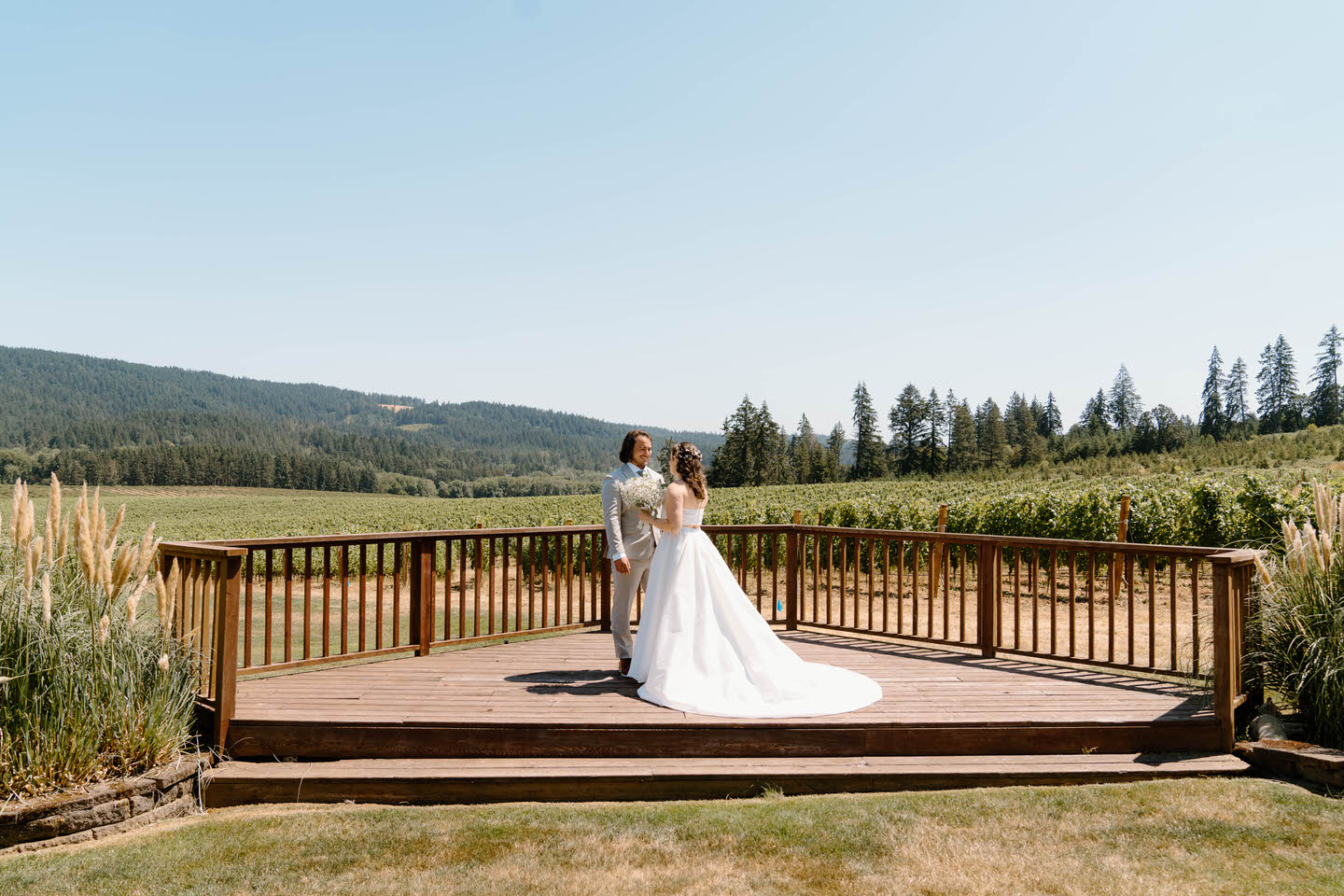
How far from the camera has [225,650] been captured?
4.99 metres

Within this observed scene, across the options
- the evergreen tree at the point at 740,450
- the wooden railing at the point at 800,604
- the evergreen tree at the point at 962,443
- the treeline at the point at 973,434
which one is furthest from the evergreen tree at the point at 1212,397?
the wooden railing at the point at 800,604

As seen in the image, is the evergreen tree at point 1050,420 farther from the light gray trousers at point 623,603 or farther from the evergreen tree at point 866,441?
the light gray trousers at point 623,603

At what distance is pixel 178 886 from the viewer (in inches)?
141

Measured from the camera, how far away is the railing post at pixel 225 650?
4953mm

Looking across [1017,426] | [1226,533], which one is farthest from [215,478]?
[1226,533]

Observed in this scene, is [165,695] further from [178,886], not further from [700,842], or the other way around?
[700,842]

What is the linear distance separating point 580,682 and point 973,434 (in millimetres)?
90497

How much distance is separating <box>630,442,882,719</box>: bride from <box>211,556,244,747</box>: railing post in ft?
8.67

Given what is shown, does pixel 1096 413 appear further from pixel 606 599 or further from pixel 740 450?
pixel 606 599

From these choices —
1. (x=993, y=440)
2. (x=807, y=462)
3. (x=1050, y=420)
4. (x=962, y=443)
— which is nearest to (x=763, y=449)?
(x=807, y=462)

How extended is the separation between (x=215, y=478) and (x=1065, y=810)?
381 ft

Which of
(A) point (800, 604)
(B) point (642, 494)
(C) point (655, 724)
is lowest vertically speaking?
(C) point (655, 724)

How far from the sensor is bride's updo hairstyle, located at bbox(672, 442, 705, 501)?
575 cm

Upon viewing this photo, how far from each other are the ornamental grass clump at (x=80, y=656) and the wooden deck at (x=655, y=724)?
59cm
